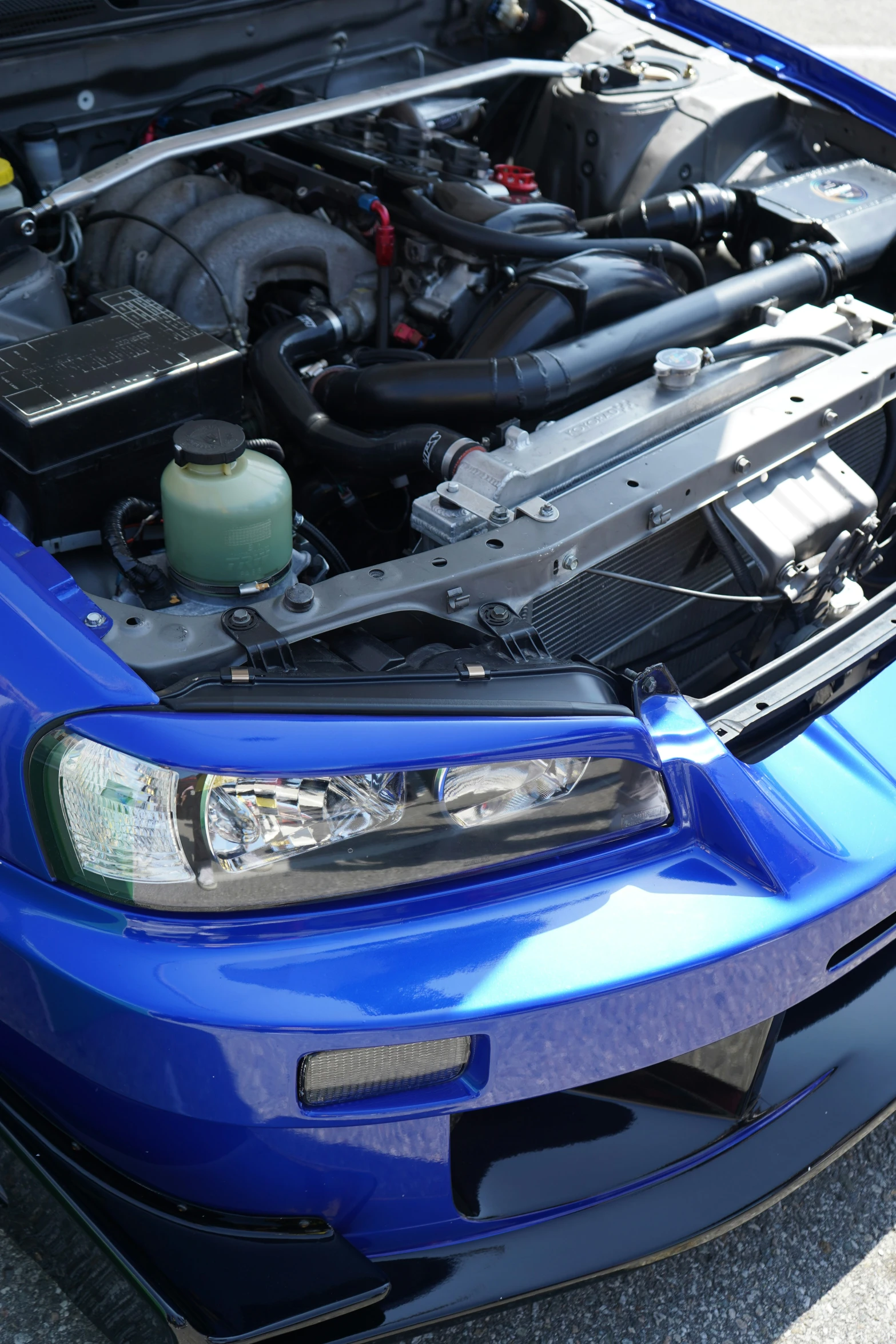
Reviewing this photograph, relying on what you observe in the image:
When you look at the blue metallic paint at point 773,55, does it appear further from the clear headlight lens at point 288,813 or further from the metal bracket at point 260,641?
the clear headlight lens at point 288,813

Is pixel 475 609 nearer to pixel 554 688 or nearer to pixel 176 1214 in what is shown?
pixel 554 688

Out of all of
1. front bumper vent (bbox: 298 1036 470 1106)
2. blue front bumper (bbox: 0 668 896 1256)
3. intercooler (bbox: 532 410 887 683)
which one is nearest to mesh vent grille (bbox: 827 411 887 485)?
intercooler (bbox: 532 410 887 683)

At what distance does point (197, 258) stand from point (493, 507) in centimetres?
81

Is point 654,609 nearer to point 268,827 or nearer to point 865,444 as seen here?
point 865,444

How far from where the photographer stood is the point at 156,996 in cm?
110

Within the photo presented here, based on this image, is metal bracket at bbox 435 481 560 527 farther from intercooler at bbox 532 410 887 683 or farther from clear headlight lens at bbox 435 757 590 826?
clear headlight lens at bbox 435 757 590 826

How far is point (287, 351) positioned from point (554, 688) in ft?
3.08

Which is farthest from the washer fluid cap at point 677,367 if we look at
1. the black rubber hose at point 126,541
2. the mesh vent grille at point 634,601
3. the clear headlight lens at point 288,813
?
the clear headlight lens at point 288,813

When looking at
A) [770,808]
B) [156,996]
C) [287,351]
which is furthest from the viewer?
[287,351]

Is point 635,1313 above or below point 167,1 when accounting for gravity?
below

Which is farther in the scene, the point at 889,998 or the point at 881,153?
the point at 881,153

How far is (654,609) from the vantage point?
184 centimetres

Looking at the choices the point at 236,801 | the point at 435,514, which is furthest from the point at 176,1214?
the point at 435,514

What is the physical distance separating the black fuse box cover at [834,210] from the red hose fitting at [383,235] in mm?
757
